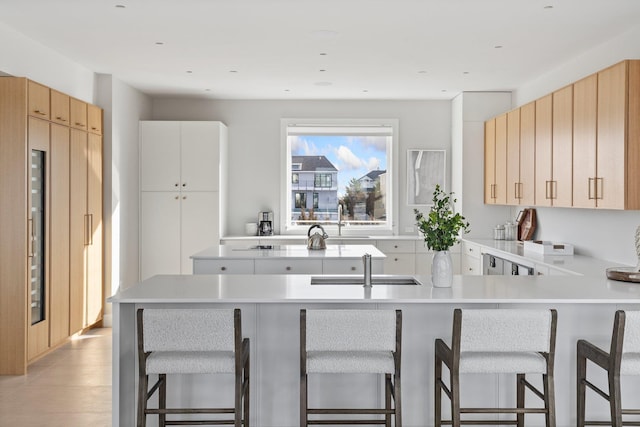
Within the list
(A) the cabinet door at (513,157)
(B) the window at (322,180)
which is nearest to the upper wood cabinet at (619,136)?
(A) the cabinet door at (513,157)

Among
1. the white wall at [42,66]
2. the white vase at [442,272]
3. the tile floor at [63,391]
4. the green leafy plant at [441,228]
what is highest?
the white wall at [42,66]

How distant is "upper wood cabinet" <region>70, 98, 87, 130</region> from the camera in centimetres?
547

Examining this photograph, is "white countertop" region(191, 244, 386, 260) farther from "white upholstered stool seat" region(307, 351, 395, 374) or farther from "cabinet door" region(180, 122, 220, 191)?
"white upholstered stool seat" region(307, 351, 395, 374)

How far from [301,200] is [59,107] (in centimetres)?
344

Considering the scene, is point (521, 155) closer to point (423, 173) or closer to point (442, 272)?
point (423, 173)

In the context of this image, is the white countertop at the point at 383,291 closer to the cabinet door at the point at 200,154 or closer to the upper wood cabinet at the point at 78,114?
the upper wood cabinet at the point at 78,114

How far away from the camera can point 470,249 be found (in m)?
6.84

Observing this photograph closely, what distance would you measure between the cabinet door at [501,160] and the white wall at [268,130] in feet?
3.60

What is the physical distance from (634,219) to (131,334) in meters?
3.72

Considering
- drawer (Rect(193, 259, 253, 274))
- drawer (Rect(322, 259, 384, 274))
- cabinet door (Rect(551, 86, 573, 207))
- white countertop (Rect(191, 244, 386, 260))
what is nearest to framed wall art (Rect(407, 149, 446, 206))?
white countertop (Rect(191, 244, 386, 260))

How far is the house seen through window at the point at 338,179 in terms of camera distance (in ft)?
25.5

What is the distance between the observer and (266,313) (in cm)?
311

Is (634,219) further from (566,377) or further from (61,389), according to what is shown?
(61,389)

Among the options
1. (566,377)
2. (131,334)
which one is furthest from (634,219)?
(131,334)
